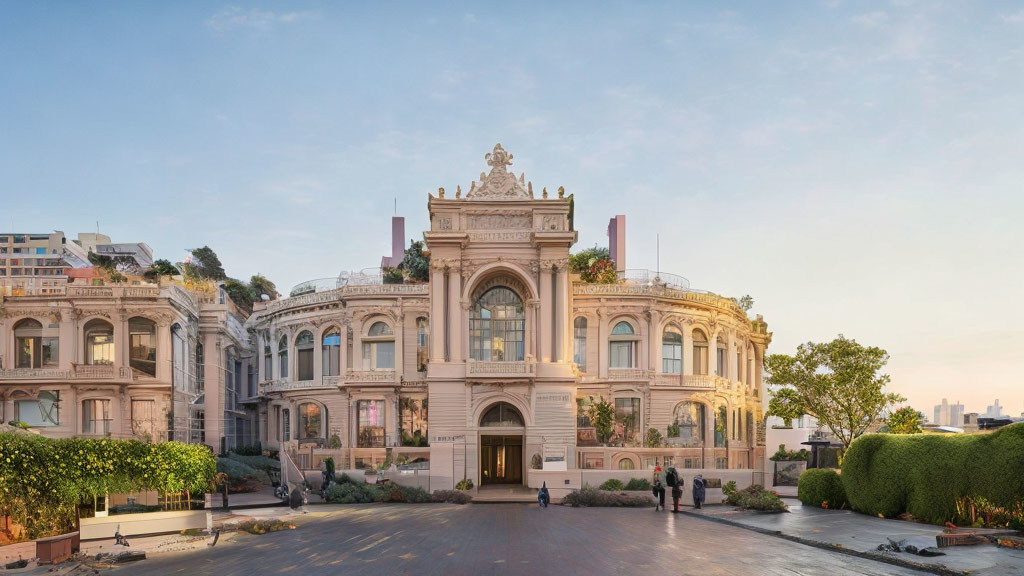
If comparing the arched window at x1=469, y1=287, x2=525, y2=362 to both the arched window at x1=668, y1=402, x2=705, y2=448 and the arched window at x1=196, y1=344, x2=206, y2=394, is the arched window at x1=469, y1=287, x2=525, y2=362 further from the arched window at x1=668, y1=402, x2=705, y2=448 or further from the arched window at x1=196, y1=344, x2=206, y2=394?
the arched window at x1=196, y1=344, x2=206, y2=394

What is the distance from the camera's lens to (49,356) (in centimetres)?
5078

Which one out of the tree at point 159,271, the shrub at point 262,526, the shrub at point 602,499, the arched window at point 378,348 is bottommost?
the shrub at point 602,499

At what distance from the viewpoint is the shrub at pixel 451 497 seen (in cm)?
4128

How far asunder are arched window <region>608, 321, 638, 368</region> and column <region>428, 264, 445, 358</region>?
14.5 metres

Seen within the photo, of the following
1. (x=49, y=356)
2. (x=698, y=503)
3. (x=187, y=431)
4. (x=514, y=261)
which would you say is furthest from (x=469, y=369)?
(x=49, y=356)

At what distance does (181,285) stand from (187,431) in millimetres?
10497

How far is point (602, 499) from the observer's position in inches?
1508

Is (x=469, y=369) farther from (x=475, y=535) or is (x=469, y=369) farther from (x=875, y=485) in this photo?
(x=875, y=485)

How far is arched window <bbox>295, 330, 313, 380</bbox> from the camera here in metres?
60.8

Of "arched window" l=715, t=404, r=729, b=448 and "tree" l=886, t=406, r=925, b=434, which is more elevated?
"tree" l=886, t=406, r=925, b=434

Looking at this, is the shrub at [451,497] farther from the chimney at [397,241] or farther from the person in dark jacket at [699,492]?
the chimney at [397,241]

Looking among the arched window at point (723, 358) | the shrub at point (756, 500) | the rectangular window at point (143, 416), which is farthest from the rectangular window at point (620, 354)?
the rectangular window at point (143, 416)

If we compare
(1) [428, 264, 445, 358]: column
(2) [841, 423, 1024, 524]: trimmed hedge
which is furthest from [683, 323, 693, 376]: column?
(2) [841, 423, 1024, 524]: trimmed hedge

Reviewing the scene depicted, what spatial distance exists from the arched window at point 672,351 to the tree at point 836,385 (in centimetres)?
877
